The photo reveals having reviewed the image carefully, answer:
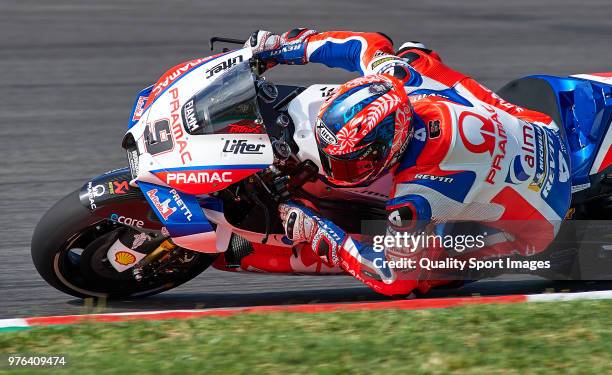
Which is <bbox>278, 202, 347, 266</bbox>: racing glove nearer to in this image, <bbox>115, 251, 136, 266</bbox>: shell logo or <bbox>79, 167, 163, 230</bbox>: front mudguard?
<bbox>79, 167, 163, 230</bbox>: front mudguard

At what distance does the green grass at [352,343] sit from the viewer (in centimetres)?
409

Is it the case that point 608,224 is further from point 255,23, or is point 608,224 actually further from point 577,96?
point 255,23

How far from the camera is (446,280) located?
17.9 feet

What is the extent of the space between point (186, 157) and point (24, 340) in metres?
1.12

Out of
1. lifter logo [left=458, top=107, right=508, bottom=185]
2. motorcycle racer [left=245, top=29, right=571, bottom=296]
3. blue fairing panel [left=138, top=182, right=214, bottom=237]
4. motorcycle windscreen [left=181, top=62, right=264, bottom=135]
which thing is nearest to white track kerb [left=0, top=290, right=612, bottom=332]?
motorcycle racer [left=245, top=29, right=571, bottom=296]

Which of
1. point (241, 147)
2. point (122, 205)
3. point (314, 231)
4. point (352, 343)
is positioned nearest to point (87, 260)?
point (122, 205)

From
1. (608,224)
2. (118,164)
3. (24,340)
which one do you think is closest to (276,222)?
(24,340)

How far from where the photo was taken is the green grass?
4086 millimetres

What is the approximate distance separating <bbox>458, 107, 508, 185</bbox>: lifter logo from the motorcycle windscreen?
982 mm

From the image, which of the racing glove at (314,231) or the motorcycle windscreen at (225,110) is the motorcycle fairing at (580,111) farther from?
the motorcycle windscreen at (225,110)

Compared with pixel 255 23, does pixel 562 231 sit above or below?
below

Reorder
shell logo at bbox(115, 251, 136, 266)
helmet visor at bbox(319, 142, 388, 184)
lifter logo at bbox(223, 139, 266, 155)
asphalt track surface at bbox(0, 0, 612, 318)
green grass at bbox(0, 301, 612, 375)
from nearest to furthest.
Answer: green grass at bbox(0, 301, 612, 375), helmet visor at bbox(319, 142, 388, 184), lifter logo at bbox(223, 139, 266, 155), shell logo at bbox(115, 251, 136, 266), asphalt track surface at bbox(0, 0, 612, 318)

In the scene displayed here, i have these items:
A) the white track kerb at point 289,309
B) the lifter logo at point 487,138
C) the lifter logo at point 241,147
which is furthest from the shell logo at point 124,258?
the lifter logo at point 487,138

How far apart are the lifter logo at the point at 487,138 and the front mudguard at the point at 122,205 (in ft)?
5.19
